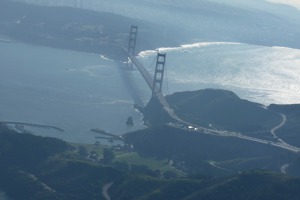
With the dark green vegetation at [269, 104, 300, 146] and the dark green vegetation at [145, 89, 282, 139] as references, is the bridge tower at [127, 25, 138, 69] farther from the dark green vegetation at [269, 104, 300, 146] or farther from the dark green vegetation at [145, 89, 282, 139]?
the dark green vegetation at [269, 104, 300, 146]

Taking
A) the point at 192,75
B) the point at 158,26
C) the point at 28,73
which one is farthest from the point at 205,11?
the point at 28,73

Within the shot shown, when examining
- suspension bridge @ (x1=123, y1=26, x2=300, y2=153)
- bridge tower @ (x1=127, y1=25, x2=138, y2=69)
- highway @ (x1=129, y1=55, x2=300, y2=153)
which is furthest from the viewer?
bridge tower @ (x1=127, y1=25, x2=138, y2=69)

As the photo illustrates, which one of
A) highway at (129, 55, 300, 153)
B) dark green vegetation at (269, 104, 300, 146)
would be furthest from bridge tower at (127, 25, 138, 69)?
dark green vegetation at (269, 104, 300, 146)

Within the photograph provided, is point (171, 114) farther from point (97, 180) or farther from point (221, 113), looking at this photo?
point (97, 180)

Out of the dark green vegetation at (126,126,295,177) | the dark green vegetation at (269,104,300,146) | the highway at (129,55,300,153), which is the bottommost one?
the dark green vegetation at (126,126,295,177)

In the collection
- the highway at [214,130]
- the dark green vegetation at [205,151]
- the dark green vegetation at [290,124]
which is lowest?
the dark green vegetation at [205,151]

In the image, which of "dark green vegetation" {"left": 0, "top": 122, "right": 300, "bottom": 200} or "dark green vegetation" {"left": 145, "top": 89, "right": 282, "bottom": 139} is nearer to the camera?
"dark green vegetation" {"left": 0, "top": 122, "right": 300, "bottom": 200}

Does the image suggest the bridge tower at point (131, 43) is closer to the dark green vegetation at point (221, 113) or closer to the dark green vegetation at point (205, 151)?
the dark green vegetation at point (221, 113)

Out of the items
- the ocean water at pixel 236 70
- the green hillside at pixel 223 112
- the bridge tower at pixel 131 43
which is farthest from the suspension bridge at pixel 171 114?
the ocean water at pixel 236 70
